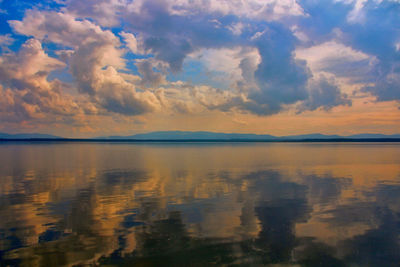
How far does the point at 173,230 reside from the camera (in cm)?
1513

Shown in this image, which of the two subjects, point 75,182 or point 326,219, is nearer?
point 326,219

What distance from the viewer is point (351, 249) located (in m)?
12.8

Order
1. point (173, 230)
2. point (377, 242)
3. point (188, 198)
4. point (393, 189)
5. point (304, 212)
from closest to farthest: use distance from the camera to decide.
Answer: point (377, 242)
point (173, 230)
point (304, 212)
point (188, 198)
point (393, 189)

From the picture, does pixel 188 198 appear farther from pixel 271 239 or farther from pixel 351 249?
pixel 351 249

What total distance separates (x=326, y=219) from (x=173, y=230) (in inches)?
348

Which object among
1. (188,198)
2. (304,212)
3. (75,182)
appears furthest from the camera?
(75,182)

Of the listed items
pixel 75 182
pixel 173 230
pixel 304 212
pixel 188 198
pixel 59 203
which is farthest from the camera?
pixel 75 182

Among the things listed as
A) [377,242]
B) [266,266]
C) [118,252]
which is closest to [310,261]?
[266,266]

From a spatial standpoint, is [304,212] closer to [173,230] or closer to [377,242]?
[377,242]

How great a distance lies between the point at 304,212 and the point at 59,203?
1657cm

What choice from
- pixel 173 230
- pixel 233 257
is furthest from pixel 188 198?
pixel 233 257

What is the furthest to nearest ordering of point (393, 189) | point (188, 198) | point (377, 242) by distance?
point (393, 189) < point (188, 198) < point (377, 242)

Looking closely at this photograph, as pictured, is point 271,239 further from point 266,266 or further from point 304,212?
point 304,212

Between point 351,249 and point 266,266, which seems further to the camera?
point 351,249
